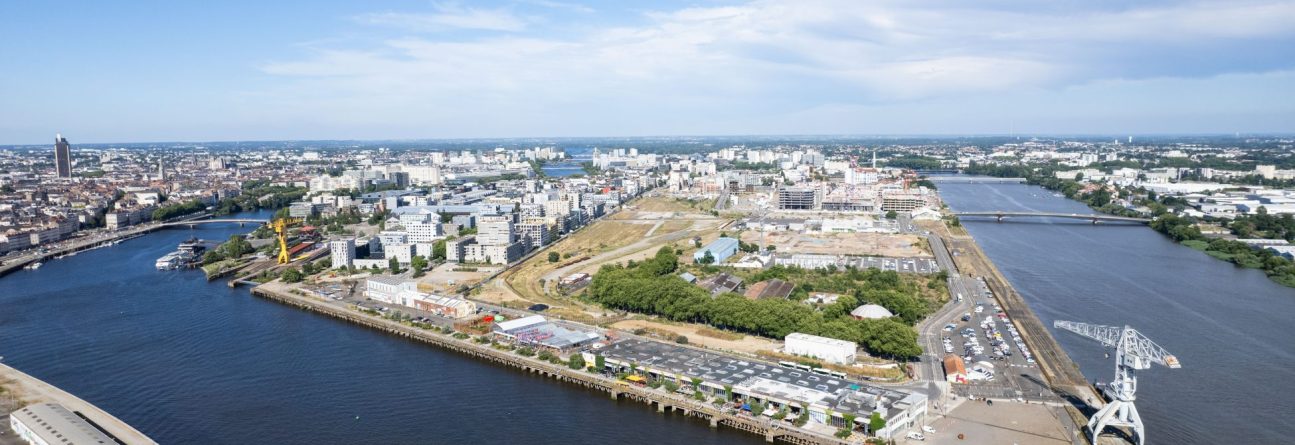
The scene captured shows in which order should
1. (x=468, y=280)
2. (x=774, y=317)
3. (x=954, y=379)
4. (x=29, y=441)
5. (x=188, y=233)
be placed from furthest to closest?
(x=188, y=233) < (x=468, y=280) < (x=774, y=317) < (x=954, y=379) < (x=29, y=441)

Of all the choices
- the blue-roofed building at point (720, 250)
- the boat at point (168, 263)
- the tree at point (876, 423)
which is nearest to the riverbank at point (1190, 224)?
the blue-roofed building at point (720, 250)

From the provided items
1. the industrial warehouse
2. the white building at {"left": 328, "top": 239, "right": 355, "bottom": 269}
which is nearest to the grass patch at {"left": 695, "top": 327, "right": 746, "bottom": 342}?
the industrial warehouse

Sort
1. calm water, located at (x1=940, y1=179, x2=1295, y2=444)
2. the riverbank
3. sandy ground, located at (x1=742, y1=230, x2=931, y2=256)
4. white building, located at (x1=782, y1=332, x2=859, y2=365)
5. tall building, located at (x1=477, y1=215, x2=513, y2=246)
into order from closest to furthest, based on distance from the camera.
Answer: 1. calm water, located at (x1=940, y1=179, x2=1295, y2=444)
2. white building, located at (x1=782, y1=332, x2=859, y2=365)
3. the riverbank
4. tall building, located at (x1=477, y1=215, x2=513, y2=246)
5. sandy ground, located at (x1=742, y1=230, x2=931, y2=256)

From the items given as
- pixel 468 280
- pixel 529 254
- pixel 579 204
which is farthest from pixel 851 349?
pixel 579 204

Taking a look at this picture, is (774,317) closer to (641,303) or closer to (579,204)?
(641,303)

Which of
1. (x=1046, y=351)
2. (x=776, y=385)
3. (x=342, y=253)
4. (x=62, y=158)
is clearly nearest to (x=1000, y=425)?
(x=776, y=385)

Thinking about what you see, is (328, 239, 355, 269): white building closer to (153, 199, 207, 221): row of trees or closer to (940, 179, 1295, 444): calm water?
(153, 199, 207, 221): row of trees

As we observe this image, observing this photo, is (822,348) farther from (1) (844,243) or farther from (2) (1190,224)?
(2) (1190,224)
